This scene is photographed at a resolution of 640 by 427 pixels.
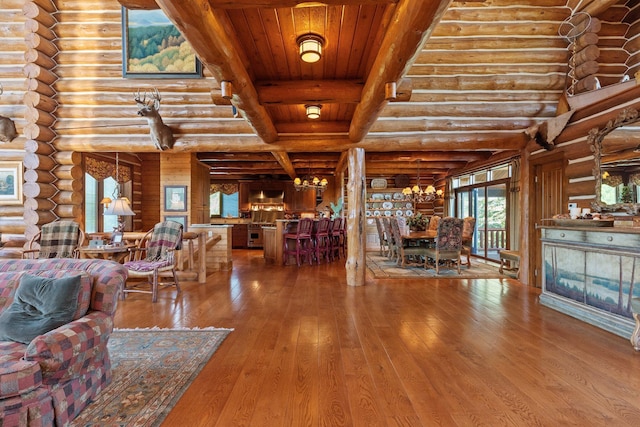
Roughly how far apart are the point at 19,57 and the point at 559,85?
9.37m

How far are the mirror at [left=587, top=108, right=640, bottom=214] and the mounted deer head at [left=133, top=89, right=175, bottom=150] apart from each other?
253 inches

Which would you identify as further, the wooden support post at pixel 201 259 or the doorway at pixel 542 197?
the wooden support post at pixel 201 259

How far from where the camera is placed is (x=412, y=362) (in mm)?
2488

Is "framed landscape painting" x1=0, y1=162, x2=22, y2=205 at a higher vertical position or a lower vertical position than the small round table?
higher

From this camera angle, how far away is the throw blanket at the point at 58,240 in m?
4.57

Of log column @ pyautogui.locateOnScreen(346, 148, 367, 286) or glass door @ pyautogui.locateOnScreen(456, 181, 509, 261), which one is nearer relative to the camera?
log column @ pyautogui.locateOnScreen(346, 148, 367, 286)

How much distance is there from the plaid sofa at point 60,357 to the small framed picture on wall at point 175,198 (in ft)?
16.9

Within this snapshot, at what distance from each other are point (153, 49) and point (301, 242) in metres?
4.88

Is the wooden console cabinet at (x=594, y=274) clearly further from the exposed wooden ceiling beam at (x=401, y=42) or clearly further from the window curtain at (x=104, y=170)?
the window curtain at (x=104, y=170)

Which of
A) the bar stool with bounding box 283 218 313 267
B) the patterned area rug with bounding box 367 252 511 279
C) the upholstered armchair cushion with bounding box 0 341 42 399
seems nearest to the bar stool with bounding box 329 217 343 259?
the bar stool with bounding box 283 218 313 267

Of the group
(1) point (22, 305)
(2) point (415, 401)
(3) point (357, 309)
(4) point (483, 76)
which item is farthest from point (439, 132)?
(1) point (22, 305)

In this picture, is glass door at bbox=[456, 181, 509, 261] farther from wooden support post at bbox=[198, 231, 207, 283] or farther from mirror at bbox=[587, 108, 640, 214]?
wooden support post at bbox=[198, 231, 207, 283]

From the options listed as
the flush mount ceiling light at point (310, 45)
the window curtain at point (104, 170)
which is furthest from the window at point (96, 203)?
the flush mount ceiling light at point (310, 45)

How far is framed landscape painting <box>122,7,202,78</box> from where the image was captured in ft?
17.1
